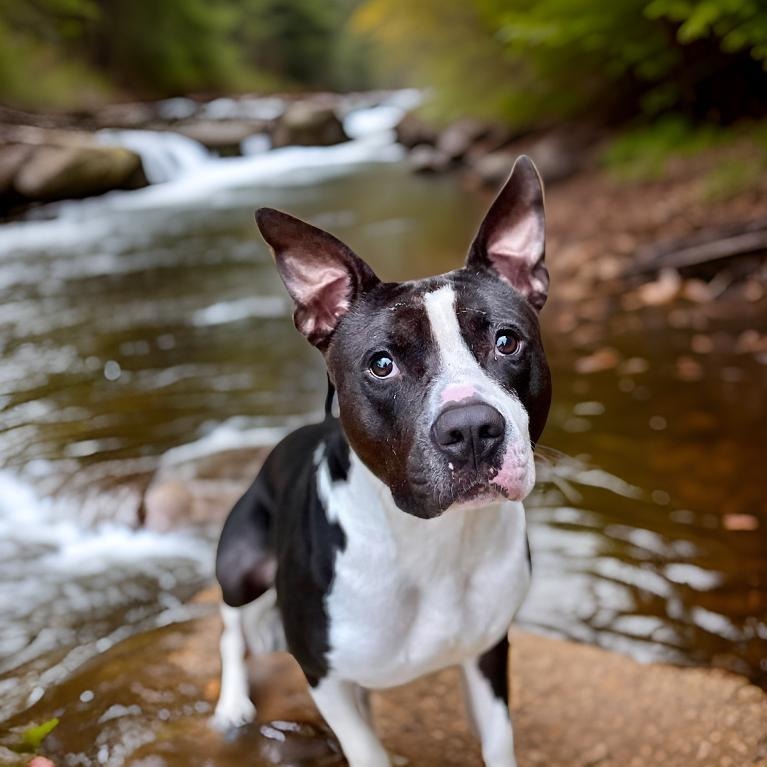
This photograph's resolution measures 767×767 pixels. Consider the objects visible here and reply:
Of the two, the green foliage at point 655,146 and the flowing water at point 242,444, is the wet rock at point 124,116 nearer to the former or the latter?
the flowing water at point 242,444

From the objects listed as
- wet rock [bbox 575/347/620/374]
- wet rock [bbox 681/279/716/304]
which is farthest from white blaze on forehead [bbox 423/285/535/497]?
wet rock [bbox 681/279/716/304]

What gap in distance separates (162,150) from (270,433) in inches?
507

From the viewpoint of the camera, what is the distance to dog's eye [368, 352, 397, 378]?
1980mm

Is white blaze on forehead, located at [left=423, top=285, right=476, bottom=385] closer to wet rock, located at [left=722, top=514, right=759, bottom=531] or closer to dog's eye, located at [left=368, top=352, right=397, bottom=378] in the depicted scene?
dog's eye, located at [left=368, top=352, right=397, bottom=378]

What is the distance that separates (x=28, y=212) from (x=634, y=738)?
1237 centimetres

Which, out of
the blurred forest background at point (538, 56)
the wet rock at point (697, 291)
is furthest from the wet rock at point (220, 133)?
the wet rock at point (697, 291)

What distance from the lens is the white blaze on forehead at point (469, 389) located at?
1.83 meters

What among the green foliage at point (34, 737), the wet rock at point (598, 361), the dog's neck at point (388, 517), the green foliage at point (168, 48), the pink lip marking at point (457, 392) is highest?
the green foliage at point (168, 48)

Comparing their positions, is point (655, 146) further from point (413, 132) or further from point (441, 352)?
point (413, 132)

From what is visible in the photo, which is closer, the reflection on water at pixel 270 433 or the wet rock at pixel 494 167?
the reflection on water at pixel 270 433

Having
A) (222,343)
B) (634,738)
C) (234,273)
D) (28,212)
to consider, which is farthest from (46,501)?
(28,212)

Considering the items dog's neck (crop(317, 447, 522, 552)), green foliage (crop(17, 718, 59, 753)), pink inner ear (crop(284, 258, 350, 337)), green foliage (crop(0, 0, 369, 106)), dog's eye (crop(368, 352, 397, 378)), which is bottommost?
green foliage (crop(17, 718, 59, 753))

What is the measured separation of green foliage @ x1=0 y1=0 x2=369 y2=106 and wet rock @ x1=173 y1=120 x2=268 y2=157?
4815 millimetres

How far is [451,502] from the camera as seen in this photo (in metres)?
1.86
